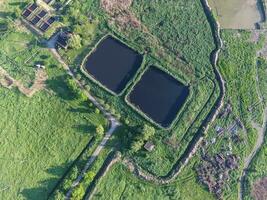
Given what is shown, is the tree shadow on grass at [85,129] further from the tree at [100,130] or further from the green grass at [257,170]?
the green grass at [257,170]

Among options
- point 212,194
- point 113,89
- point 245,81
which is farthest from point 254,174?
point 113,89

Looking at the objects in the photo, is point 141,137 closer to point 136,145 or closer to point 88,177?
point 136,145

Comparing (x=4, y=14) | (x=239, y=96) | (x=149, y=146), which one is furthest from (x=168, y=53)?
(x=4, y=14)

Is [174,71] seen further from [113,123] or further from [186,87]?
[113,123]

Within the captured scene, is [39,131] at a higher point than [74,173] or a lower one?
higher

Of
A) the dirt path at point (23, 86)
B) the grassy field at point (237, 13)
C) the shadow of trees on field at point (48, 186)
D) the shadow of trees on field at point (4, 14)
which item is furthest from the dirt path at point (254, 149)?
the shadow of trees on field at point (4, 14)
